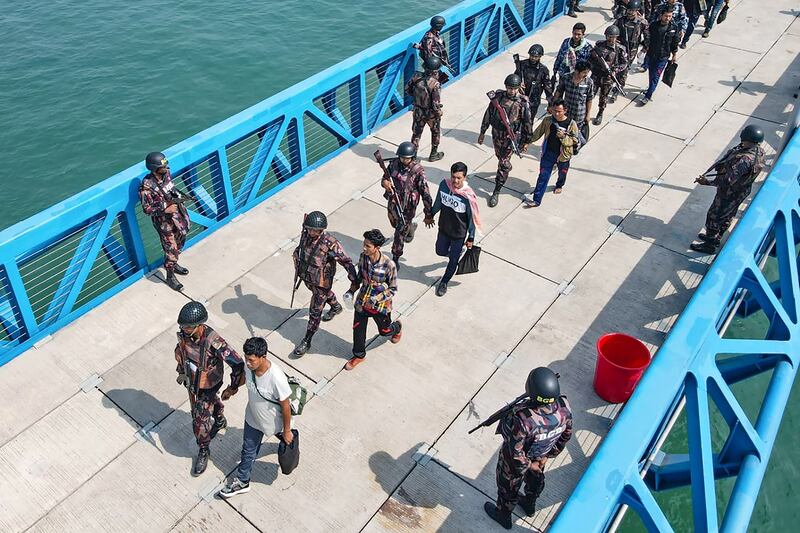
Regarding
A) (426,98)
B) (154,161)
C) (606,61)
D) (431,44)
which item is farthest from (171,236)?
(606,61)

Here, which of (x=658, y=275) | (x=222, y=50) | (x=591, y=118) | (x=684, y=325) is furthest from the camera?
(x=222, y=50)

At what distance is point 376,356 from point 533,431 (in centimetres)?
299

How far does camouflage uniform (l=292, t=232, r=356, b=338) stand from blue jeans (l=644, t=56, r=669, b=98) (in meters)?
8.55

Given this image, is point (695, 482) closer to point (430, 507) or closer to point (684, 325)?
point (684, 325)

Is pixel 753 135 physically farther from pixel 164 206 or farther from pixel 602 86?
pixel 164 206

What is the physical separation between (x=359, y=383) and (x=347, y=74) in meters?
5.73

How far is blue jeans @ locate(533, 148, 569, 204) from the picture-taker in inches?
386

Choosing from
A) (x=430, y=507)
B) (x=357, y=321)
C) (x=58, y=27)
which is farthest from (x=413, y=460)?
(x=58, y=27)

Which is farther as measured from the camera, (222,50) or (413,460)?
(222,50)

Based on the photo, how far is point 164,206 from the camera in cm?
820

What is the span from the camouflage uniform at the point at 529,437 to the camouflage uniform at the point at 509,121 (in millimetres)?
5444

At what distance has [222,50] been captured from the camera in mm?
19828

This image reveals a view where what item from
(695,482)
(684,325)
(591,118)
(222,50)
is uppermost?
(684,325)

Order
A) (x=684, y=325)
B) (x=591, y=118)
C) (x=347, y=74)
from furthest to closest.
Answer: (x=591, y=118) < (x=347, y=74) < (x=684, y=325)
